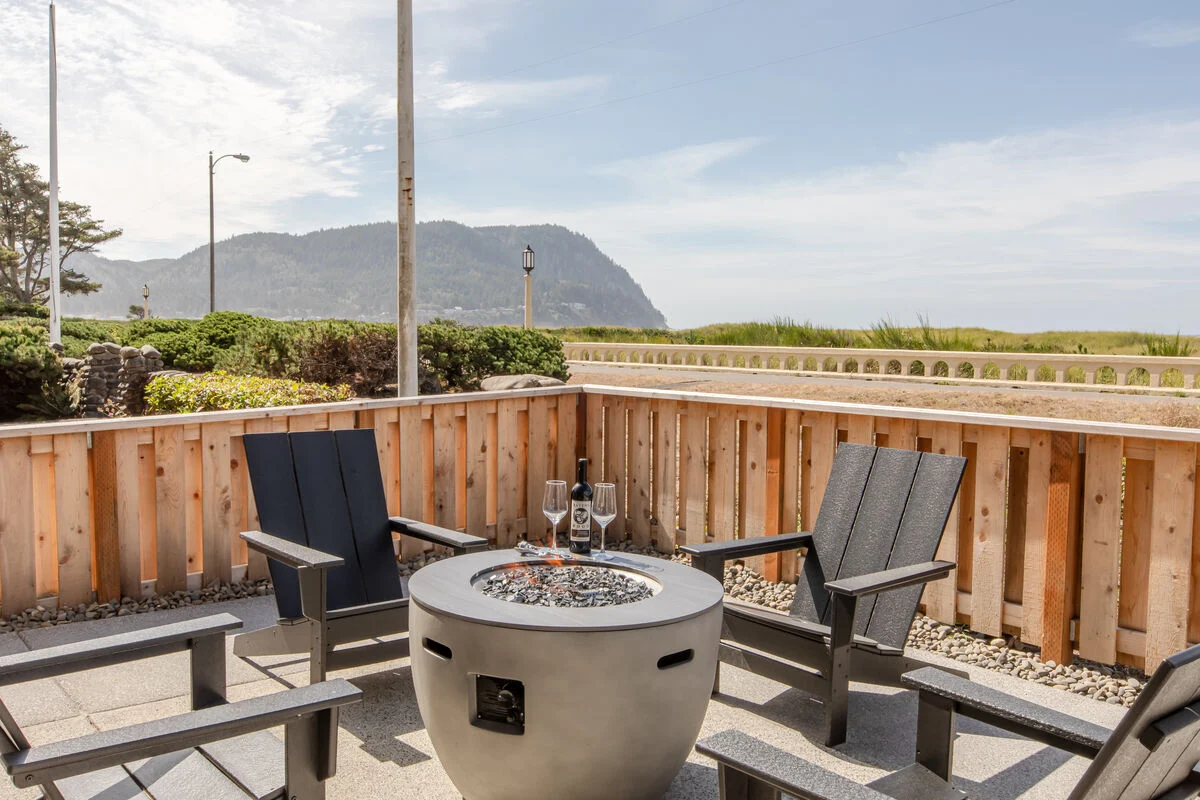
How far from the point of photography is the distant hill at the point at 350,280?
4611 inches

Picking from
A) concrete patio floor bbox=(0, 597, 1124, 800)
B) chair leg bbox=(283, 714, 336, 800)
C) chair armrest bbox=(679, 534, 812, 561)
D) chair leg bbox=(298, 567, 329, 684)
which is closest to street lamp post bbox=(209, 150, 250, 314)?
concrete patio floor bbox=(0, 597, 1124, 800)

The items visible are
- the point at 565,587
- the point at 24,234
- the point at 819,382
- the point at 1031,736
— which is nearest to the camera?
the point at 1031,736

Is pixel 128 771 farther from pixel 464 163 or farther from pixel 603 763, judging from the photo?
pixel 464 163

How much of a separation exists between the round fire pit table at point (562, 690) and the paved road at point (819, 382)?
9.32 meters

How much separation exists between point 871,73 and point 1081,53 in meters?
4.38

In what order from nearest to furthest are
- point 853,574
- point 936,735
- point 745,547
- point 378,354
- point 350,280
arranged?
point 936,735 < point 745,547 < point 853,574 < point 378,354 < point 350,280

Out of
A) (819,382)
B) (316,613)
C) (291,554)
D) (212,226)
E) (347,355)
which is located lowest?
(316,613)

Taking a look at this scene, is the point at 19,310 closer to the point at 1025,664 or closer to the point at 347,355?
the point at 347,355

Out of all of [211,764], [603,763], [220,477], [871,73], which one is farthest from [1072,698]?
[871,73]

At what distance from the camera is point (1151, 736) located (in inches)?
53.8

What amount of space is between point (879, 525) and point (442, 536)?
179cm

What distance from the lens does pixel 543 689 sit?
2180mm

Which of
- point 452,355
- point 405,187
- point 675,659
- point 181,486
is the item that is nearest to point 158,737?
point 675,659

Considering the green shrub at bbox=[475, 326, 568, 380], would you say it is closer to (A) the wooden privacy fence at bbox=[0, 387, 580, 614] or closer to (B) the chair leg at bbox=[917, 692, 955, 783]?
(A) the wooden privacy fence at bbox=[0, 387, 580, 614]
